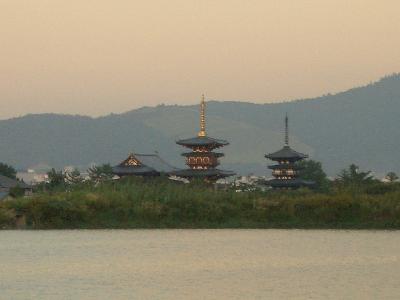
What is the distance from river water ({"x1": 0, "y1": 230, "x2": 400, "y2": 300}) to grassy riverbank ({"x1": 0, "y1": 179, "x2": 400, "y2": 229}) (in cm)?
114

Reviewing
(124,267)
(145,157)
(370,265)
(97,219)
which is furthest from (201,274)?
(145,157)

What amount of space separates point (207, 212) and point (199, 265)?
16.2 meters

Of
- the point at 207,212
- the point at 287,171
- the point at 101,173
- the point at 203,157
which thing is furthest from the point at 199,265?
the point at 101,173

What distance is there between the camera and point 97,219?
148 feet

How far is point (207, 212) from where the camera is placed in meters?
45.7

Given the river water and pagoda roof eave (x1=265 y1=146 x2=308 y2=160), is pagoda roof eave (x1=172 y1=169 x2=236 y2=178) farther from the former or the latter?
the river water

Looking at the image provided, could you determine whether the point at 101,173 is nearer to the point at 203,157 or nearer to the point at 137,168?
the point at 137,168

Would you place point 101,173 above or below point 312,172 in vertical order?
below

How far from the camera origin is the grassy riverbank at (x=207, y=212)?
148 feet

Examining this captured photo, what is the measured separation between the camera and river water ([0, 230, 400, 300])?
23109 mm

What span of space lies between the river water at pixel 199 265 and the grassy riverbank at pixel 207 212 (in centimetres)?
114

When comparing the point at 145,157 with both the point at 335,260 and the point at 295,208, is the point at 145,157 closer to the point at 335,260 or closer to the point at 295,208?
the point at 295,208

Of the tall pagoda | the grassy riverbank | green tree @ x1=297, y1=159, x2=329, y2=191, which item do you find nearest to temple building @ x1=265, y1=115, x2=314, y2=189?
green tree @ x1=297, y1=159, x2=329, y2=191

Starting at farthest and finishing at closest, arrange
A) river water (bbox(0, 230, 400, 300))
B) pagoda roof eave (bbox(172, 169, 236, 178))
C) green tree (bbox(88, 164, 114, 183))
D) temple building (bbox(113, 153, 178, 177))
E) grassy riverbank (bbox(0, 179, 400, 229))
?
1. green tree (bbox(88, 164, 114, 183))
2. temple building (bbox(113, 153, 178, 177))
3. pagoda roof eave (bbox(172, 169, 236, 178))
4. grassy riverbank (bbox(0, 179, 400, 229))
5. river water (bbox(0, 230, 400, 300))
